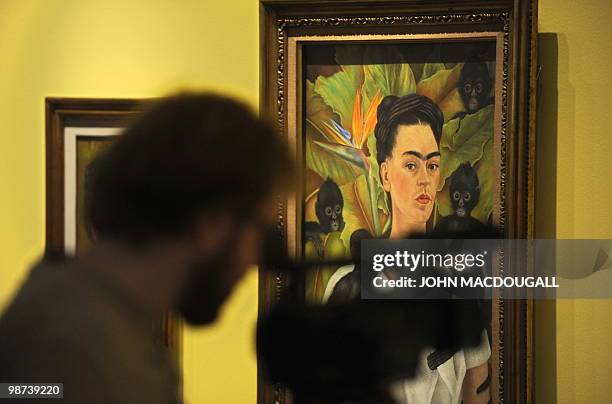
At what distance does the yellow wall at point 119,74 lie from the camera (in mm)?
1265

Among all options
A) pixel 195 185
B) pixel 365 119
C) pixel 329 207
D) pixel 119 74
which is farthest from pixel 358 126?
pixel 119 74

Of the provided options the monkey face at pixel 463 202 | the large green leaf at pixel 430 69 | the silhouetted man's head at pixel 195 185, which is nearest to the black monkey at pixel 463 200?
the monkey face at pixel 463 202

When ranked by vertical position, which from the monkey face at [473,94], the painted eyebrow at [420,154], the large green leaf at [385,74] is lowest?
the painted eyebrow at [420,154]

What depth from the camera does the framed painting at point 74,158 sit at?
4.09 feet

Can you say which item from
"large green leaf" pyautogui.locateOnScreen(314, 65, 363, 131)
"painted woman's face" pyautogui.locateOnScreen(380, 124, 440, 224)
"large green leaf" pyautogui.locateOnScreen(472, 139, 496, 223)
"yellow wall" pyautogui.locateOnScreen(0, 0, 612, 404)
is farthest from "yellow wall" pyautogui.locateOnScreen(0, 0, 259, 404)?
"large green leaf" pyautogui.locateOnScreen(472, 139, 496, 223)

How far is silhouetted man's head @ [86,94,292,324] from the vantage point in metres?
1.18

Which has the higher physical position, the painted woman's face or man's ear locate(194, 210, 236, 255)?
the painted woman's face

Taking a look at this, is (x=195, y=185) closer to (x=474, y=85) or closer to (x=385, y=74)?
(x=385, y=74)

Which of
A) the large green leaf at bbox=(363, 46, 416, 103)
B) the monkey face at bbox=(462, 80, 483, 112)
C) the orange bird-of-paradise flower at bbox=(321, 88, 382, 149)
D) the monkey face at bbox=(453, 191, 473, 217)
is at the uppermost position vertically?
the large green leaf at bbox=(363, 46, 416, 103)

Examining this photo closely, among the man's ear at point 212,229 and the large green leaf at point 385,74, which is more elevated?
the large green leaf at point 385,74

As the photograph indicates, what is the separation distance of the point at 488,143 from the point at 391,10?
243mm

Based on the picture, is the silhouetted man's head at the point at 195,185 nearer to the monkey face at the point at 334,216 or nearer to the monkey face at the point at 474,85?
the monkey face at the point at 334,216

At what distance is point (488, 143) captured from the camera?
123 centimetres

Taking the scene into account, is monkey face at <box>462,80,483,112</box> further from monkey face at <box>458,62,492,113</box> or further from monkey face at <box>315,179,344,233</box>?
monkey face at <box>315,179,344,233</box>
